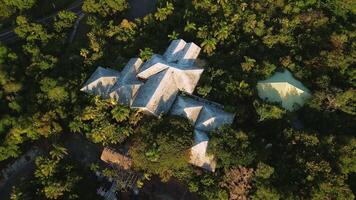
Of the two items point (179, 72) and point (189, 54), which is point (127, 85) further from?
Result: point (189, 54)

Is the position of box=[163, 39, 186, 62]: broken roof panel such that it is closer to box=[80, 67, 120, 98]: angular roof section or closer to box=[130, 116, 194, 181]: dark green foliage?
box=[80, 67, 120, 98]: angular roof section

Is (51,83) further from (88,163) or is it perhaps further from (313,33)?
(313,33)

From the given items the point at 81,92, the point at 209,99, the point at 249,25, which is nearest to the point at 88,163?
the point at 81,92

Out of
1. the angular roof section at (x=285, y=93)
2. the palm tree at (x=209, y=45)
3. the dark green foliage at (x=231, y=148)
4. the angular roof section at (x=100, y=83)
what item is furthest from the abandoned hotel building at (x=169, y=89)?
the angular roof section at (x=285, y=93)

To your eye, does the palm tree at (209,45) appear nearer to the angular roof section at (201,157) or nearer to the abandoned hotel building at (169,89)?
the abandoned hotel building at (169,89)

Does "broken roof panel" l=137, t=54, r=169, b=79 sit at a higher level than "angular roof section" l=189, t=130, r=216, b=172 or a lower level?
higher

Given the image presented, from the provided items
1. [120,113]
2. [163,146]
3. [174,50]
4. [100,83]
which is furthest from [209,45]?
[163,146]

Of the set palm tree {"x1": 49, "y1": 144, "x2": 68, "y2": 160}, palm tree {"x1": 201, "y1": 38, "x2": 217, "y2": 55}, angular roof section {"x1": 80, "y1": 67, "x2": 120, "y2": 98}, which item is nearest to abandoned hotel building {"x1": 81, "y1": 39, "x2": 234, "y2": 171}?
angular roof section {"x1": 80, "y1": 67, "x2": 120, "y2": 98}

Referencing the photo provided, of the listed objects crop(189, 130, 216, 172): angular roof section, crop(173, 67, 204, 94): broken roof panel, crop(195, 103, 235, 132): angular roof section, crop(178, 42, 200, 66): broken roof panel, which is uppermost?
crop(178, 42, 200, 66): broken roof panel
